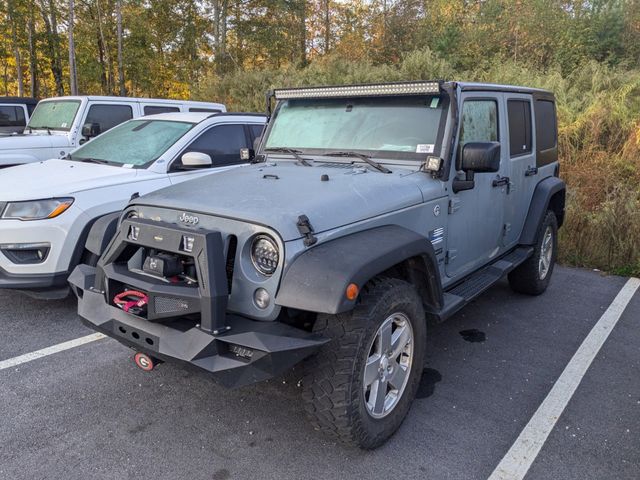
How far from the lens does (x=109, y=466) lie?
8.71 feet

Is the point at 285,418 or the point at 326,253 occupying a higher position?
the point at 326,253

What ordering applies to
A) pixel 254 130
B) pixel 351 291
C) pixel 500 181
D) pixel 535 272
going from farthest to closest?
pixel 254 130 < pixel 535 272 < pixel 500 181 < pixel 351 291

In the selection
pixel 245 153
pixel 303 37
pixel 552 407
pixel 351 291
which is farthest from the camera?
pixel 303 37

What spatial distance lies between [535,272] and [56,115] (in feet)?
26.3

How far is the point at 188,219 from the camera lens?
278 cm

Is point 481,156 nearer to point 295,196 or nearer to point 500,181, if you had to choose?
point 500,181

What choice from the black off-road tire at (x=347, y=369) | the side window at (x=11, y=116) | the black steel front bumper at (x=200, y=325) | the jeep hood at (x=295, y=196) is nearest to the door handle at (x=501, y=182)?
the jeep hood at (x=295, y=196)

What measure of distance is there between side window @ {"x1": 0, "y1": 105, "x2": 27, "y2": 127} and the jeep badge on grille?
35.3ft

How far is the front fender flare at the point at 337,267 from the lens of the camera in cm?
226

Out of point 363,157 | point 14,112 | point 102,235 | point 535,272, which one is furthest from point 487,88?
point 14,112

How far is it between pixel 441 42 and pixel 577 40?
4465mm

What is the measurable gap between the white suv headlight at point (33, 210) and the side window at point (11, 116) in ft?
27.8

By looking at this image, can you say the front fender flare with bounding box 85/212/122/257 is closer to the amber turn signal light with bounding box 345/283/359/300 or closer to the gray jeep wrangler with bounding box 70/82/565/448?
the gray jeep wrangler with bounding box 70/82/565/448

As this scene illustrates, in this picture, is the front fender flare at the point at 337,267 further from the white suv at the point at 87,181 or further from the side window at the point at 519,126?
the side window at the point at 519,126
